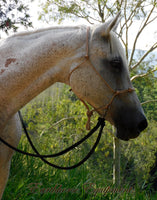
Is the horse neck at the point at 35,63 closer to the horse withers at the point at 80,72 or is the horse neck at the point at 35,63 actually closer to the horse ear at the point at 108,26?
the horse withers at the point at 80,72

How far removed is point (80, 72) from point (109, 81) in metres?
0.18

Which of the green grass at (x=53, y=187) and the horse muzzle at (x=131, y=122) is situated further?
the green grass at (x=53, y=187)

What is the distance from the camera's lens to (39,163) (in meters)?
4.23

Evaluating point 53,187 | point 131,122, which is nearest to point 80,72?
point 131,122

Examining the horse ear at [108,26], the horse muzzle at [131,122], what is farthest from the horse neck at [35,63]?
the horse muzzle at [131,122]

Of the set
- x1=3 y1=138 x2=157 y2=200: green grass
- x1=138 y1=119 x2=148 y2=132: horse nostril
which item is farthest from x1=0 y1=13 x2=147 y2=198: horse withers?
x1=3 y1=138 x2=157 y2=200: green grass

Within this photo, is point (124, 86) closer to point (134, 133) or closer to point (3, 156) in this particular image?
point (134, 133)

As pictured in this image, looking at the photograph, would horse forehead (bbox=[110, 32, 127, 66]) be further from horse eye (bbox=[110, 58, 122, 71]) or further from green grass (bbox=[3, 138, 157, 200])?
green grass (bbox=[3, 138, 157, 200])

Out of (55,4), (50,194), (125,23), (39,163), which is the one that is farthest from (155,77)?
(50,194)

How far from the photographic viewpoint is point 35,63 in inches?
54.2

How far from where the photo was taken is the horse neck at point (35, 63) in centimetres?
136

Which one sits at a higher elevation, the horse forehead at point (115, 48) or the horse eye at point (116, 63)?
the horse forehead at point (115, 48)

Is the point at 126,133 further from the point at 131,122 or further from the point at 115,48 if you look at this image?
the point at 115,48

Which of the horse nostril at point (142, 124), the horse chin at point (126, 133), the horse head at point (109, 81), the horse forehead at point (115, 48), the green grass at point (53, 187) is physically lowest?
the green grass at point (53, 187)
